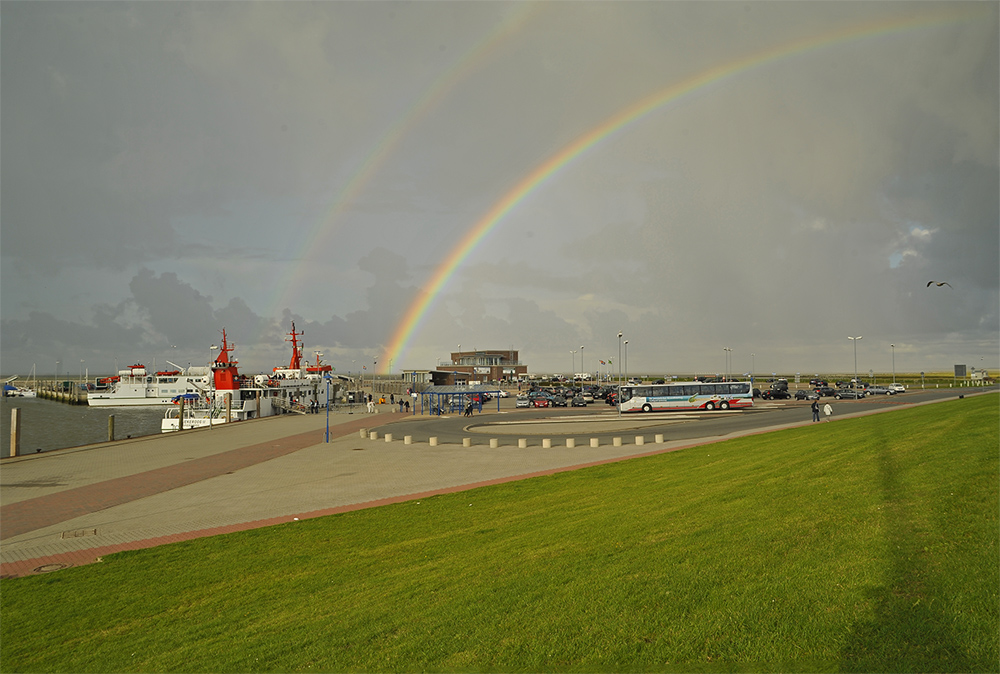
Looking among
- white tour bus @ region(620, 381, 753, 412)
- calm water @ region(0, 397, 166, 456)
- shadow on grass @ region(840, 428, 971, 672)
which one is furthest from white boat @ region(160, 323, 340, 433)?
shadow on grass @ region(840, 428, 971, 672)

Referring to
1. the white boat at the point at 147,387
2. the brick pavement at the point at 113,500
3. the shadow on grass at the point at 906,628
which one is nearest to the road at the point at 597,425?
the brick pavement at the point at 113,500

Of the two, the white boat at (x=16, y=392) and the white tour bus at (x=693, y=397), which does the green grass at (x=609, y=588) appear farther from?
the white boat at (x=16, y=392)

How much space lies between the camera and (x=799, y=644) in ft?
20.6

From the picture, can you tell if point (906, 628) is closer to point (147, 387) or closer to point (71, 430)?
point (71, 430)

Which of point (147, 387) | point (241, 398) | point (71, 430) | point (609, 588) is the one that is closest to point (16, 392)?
point (147, 387)

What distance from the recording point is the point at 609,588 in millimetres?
8289

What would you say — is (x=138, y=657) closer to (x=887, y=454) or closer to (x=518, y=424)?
(x=887, y=454)

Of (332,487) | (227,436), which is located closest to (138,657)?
(332,487)

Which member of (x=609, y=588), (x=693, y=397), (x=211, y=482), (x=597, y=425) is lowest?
(x=211, y=482)

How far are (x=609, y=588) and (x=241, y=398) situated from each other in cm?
7560

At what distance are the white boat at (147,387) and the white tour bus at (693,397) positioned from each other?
253 ft

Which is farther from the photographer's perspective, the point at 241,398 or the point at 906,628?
the point at 241,398

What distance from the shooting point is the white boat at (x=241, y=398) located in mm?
64688

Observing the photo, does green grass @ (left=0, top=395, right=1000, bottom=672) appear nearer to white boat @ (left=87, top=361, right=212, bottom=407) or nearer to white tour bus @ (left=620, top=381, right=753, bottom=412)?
white tour bus @ (left=620, top=381, right=753, bottom=412)
